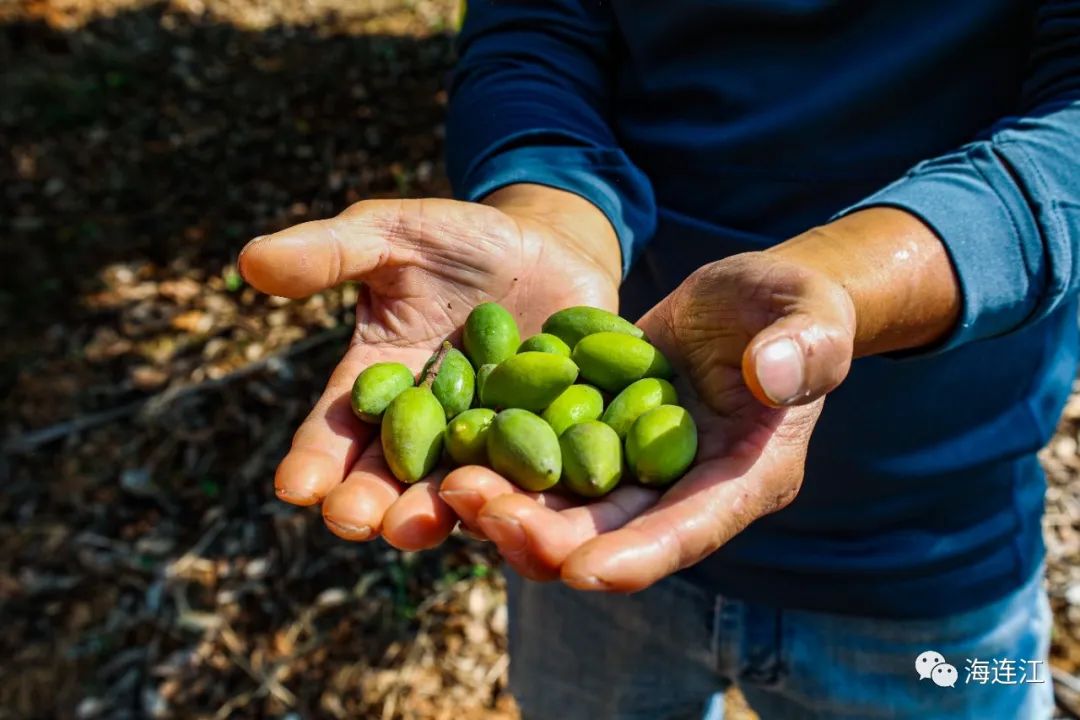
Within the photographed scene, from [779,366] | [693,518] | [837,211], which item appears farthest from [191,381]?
[779,366]

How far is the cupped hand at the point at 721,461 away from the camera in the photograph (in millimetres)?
1216

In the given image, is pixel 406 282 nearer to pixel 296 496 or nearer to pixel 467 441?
pixel 467 441

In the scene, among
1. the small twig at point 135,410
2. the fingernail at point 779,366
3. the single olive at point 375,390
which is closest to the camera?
the fingernail at point 779,366

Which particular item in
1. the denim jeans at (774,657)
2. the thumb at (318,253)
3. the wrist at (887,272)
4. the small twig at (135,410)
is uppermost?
the wrist at (887,272)

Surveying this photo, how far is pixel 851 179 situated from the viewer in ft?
5.88

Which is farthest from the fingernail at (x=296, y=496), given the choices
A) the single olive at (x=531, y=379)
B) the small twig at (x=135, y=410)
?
the small twig at (x=135, y=410)

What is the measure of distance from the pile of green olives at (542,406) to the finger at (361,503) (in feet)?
0.14

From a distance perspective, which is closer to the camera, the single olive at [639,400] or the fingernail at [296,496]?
the fingernail at [296,496]

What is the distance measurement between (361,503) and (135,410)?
108 inches

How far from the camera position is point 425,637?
10.5 ft

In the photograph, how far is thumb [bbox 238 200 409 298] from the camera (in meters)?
1.55

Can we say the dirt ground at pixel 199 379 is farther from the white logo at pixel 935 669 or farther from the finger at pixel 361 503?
the finger at pixel 361 503

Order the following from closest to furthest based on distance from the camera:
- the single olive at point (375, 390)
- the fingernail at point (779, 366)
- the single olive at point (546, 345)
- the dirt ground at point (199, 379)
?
the fingernail at point (779, 366) < the single olive at point (375, 390) < the single olive at point (546, 345) < the dirt ground at point (199, 379)

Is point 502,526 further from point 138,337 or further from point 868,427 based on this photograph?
point 138,337
